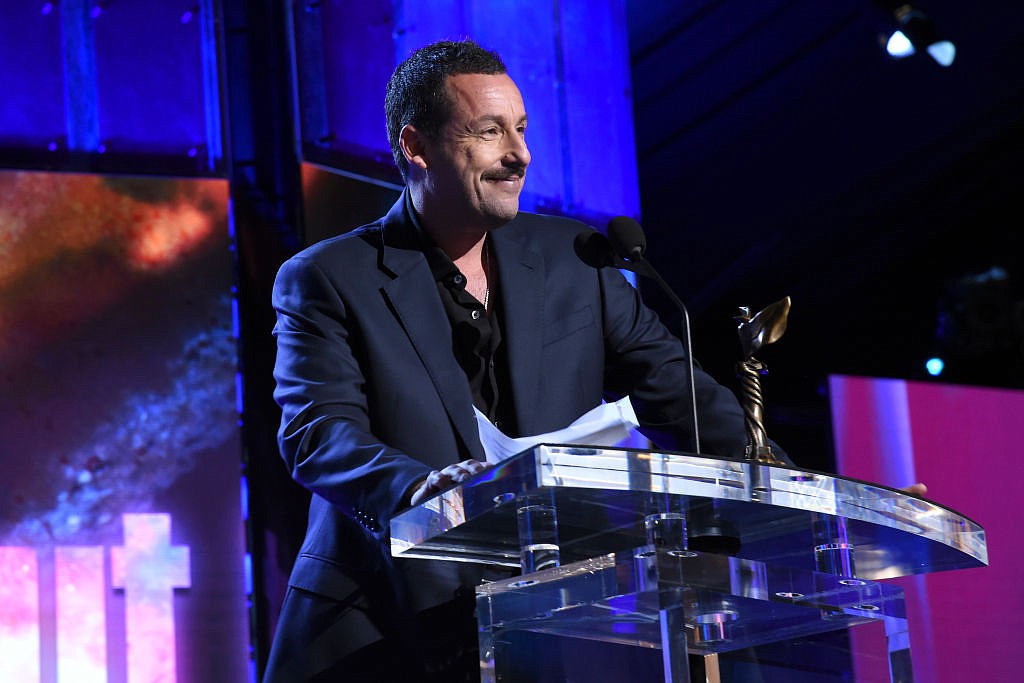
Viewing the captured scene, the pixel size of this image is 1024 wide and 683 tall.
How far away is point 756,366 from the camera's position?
1933 mm

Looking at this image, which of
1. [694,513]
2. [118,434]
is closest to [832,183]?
[118,434]

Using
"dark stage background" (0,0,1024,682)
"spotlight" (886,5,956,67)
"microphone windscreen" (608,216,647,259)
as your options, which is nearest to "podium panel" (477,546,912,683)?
"microphone windscreen" (608,216,647,259)

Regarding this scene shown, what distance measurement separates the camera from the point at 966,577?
14.8 ft

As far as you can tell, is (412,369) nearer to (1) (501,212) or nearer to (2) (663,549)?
(1) (501,212)

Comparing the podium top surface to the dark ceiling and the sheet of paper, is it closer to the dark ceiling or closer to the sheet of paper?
the sheet of paper

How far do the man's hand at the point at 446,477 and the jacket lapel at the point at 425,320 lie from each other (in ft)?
1.47

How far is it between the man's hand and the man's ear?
893 mm

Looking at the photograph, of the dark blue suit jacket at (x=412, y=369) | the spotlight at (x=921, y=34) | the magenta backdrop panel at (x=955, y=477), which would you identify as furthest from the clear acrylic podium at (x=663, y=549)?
the spotlight at (x=921, y=34)

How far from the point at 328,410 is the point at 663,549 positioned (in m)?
0.80

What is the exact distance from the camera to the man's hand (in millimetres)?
1558

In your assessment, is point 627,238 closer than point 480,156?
Yes

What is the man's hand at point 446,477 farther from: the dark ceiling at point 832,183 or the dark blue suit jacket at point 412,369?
the dark ceiling at point 832,183

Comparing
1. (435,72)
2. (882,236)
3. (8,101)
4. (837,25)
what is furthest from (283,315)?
(882,236)

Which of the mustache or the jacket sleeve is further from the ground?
the mustache
